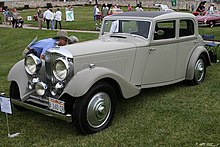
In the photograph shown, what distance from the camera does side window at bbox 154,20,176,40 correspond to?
5.79 m

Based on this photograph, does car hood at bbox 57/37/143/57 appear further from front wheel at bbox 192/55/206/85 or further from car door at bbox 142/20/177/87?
→ front wheel at bbox 192/55/206/85

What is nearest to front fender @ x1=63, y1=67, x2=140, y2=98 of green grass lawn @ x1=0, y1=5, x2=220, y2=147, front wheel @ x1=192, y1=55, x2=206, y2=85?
green grass lawn @ x1=0, y1=5, x2=220, y2=147

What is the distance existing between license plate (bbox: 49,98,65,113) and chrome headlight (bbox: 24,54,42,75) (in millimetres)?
749

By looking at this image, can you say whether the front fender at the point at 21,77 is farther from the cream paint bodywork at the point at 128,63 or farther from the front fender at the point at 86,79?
the front fender at the point at 86,79

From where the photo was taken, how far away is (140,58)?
5.50 meters

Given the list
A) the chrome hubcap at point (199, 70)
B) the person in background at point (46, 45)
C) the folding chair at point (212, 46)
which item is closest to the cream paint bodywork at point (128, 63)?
the chrome hubcap at point (199, 70)

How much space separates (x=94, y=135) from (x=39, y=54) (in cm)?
214

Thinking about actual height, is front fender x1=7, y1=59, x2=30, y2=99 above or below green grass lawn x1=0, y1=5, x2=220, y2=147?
above

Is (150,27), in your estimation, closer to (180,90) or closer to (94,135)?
(180,90)

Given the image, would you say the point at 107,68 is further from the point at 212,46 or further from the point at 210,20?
the point at 210,20

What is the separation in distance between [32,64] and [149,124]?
6.68ft

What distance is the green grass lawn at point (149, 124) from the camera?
4.37 metres

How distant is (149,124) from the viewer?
489 centimetres

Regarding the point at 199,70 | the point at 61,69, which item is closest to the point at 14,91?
the point at 61,69
